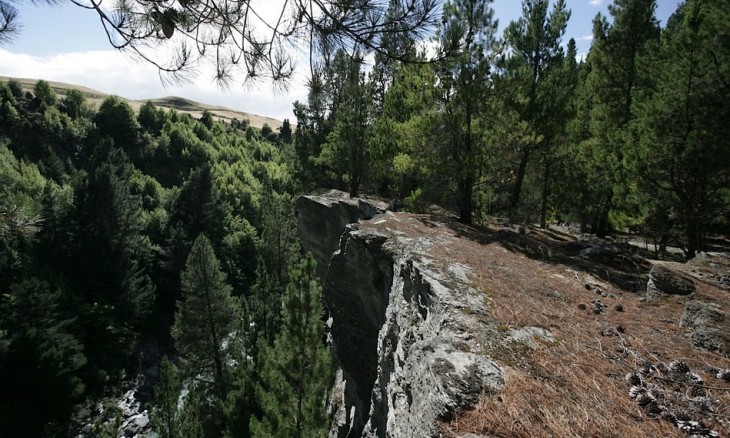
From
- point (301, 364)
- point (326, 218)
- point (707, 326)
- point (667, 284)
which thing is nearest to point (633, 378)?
point (707, 326)

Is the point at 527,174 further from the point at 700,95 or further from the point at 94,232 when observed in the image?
the point at 94,232

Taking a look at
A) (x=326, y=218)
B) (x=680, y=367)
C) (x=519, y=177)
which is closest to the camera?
(x=680, y=367)

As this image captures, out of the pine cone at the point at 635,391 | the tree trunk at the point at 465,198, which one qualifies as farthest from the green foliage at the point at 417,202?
the pine cone at the point at 635,391

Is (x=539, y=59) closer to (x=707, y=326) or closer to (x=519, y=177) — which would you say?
(x=519, y=177)

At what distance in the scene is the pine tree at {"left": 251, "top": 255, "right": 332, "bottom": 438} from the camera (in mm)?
8758

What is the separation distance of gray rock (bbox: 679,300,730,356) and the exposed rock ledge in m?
1.87

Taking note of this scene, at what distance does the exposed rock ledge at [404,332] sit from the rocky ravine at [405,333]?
18mm

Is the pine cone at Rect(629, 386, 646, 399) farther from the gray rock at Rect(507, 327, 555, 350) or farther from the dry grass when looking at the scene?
the gray rock at Rect(507, 327, 555, 350)

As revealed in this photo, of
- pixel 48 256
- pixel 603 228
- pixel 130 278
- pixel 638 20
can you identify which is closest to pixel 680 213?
pixel 603 228

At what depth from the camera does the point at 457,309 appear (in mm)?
5145

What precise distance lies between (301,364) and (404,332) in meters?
3.43

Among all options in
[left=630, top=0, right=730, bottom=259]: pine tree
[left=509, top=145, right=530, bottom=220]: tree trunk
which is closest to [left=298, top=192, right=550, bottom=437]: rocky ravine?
[left=630, top=0, right=730, bottom=259]: pine tree

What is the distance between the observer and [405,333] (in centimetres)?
692

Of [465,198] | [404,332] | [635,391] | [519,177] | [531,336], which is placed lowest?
[404,332]
